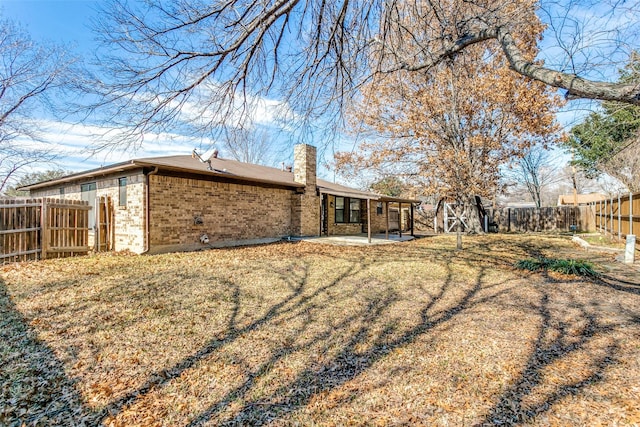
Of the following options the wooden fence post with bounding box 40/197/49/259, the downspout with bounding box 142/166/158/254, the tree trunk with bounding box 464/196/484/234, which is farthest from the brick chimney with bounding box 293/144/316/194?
the tree trunk with bounding box 464/196/484/234

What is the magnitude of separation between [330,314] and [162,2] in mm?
4534

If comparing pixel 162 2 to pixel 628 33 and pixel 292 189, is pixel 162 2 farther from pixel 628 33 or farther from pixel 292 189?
pixel 292 189

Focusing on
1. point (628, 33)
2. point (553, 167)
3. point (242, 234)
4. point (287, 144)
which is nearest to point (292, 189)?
point (242, 234)

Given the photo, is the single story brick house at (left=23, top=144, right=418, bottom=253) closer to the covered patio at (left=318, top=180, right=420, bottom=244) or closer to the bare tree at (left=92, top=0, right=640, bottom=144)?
the covered patio at (left=318, top=180, right=420, bottom=244)

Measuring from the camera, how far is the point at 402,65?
508 centimetres

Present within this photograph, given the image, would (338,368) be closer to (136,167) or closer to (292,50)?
(292,50)

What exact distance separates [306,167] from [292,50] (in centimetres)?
1046

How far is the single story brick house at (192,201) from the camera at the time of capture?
32.2ft

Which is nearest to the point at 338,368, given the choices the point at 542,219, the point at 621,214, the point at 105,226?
the point at 105,226

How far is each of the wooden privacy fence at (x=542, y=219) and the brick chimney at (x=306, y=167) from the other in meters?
15.6

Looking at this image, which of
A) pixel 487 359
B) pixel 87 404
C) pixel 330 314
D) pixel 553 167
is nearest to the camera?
pixel 87 404

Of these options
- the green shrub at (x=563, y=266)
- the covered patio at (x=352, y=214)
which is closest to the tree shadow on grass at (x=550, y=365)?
the green shrub at (x=563, y=266)

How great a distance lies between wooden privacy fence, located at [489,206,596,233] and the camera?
2156cm

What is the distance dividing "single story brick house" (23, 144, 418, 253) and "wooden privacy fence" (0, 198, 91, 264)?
3.76 feet
